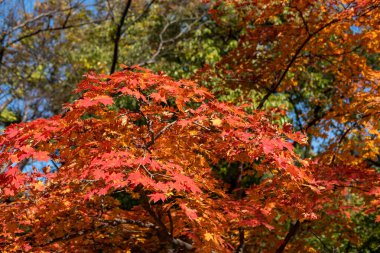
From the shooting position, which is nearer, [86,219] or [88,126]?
[88,126]

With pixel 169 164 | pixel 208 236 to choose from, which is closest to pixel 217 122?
pixel 169 164

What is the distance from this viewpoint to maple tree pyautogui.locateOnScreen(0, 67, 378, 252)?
2.68 metres

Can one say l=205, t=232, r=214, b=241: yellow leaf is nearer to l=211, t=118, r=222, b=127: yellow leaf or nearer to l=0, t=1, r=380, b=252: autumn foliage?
l=0, t=1, r=380, b=252: autumn foliage

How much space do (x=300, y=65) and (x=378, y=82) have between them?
1.61m

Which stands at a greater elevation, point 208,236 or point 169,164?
point 169,164

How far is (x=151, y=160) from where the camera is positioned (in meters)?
2.80

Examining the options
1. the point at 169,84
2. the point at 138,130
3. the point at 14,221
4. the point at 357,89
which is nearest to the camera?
the point at 169,84

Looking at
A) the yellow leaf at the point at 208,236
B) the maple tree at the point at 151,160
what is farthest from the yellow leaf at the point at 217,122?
the yellow leaf at the point at 208,236

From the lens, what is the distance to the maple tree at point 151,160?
268cm

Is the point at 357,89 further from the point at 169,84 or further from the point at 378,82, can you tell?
the point at 169,84

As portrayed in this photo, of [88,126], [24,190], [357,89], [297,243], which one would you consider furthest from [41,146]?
[357,89]

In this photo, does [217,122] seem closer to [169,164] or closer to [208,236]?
[169,164]

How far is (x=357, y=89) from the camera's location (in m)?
5.79

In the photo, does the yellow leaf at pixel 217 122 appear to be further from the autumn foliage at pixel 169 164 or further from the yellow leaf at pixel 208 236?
the yellow leaf at pixel 208 236
